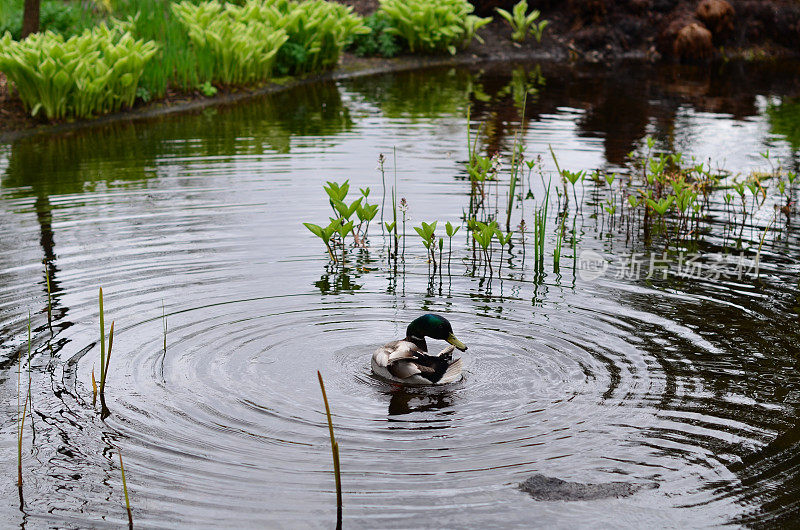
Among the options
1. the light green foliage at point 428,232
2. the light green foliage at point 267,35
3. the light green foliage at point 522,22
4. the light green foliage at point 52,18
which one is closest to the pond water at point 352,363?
the light green foliage at point 428,232

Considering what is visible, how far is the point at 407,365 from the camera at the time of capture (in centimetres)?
539

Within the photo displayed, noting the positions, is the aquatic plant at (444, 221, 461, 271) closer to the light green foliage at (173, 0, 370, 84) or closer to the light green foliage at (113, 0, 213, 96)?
the light green foliage at (113, 0, 213, 96)

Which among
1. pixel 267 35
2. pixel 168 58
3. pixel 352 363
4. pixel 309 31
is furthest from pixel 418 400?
pixel 309 31

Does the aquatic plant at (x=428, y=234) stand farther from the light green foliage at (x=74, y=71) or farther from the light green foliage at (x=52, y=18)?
the light green foliage at (x=52, y=18)

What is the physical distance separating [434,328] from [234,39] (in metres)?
10.7

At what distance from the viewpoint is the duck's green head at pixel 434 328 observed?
5.50 m

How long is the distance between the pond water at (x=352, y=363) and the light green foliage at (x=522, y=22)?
40.2 feet

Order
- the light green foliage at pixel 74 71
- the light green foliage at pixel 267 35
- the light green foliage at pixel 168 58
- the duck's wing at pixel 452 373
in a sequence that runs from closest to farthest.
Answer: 1. the duck's wing at pixel 452 373
2. the light green foliage at pixel 74 71
3. the light green foliage at pixel 168 58
4. the light green foliage at pixel 267 35

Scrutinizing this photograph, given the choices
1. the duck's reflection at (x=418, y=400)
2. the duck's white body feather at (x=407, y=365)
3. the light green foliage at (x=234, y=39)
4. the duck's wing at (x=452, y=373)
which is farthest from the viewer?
the light green foliage at (x=234, y=39)

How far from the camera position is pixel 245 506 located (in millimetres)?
4230

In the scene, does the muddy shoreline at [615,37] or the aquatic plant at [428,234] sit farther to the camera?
the muddy shoreline at [615,37]

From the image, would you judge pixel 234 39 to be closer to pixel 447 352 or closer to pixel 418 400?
pixel 447 352

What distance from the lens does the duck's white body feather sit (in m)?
5.38

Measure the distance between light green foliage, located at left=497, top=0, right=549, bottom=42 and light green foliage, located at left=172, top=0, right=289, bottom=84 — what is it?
7.80 metres
